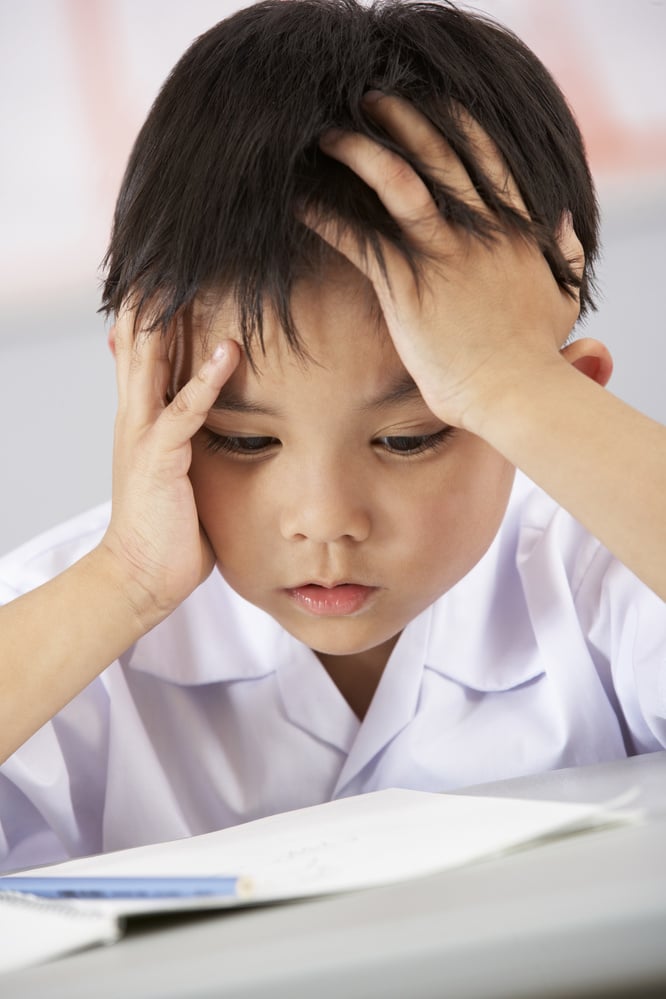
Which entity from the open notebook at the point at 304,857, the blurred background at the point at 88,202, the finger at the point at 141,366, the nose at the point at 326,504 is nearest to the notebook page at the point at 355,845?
the open notebook at the point at 304,857

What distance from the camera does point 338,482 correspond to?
55cm

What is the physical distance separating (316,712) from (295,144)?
1.18 feet

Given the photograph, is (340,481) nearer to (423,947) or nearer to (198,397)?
(198,397)

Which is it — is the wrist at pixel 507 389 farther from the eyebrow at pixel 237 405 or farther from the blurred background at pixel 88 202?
the blurred background at pixel 88 202

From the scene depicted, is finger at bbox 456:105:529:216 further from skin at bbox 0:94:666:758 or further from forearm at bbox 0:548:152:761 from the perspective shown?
forearm at bbox 0:548:152:761

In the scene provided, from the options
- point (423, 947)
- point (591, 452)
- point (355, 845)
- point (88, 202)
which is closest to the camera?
point (423, 947)

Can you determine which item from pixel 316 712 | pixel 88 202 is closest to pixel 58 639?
pixel 316 712

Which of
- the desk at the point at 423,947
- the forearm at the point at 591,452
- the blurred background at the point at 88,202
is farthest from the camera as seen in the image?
the blurred background at the point at 88,202

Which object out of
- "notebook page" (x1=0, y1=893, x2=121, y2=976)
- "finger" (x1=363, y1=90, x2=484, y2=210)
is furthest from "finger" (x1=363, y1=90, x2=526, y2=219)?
"notebook page" (x1=0, y1=893, x2=121, y2=976)

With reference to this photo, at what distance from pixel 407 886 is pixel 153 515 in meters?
0.33

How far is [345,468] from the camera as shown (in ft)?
1.81

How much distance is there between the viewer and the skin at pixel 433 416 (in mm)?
529

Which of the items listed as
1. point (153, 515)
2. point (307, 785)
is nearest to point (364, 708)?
point (307, 785)

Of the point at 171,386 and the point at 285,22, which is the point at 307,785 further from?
the point at 285,22
